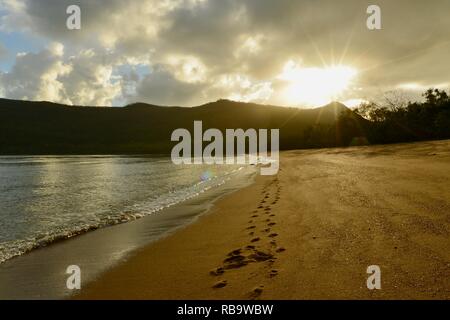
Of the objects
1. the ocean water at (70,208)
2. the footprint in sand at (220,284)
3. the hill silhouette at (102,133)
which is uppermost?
the hill silhouette at (102,133)

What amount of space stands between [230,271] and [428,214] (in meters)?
4.99

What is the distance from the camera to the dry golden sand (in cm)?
545

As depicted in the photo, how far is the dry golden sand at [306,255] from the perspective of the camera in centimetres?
545

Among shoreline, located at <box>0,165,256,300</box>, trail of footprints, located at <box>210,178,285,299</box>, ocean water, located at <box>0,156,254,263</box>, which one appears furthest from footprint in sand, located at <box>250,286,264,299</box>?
ocean water, located at <box>0,156,254,263</box>

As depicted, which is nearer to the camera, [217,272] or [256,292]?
[256,292]

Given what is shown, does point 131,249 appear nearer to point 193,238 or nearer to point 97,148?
point 193,238

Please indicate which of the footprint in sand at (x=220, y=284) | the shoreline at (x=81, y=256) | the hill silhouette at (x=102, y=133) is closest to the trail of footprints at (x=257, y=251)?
the footprint in sand at (x=220, y=284)

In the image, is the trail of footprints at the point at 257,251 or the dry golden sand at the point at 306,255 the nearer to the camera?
the dry golden sand at the point at 306,255

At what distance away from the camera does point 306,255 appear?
690cm

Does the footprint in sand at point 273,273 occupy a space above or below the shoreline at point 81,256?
above

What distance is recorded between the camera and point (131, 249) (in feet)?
30.0

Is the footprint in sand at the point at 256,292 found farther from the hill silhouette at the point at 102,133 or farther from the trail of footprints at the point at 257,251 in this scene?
the hill silhouette at the point at 102,133

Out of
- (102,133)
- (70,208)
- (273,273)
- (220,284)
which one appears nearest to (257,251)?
(273,273)

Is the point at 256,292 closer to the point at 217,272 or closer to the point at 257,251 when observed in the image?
the point at 217,272
